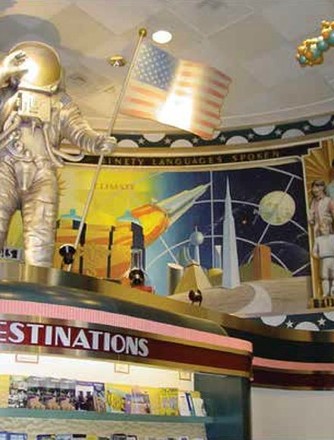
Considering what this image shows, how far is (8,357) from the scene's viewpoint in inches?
163

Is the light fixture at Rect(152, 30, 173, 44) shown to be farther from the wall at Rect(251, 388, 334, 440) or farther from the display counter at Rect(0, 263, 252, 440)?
the wall at Rect(251, 388, 334, 440)

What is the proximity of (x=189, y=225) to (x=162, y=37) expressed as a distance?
2288mm

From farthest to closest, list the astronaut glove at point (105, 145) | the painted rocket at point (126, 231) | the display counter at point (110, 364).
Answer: the painted rocket at point (126, 231)
the astronaut glove at point (105, 145)
the display counter at point (110, 364)

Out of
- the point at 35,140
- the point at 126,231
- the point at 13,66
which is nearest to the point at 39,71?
the point at 13,66

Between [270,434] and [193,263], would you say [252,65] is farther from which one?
[270,434]

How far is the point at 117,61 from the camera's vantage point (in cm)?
789

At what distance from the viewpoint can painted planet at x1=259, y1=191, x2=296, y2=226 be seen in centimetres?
844

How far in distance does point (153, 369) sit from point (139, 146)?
182 inches

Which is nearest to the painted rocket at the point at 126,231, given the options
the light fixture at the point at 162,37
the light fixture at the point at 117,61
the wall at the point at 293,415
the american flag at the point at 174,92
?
the light fixture at the point at 117,61

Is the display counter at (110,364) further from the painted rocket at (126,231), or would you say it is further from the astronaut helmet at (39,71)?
the painted rocket at (126,231)

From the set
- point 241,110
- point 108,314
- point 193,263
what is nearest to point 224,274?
point 193,263

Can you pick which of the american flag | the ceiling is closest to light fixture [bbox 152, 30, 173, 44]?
the ceiling

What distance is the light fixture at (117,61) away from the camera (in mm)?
7836

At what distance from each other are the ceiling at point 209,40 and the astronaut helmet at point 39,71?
156cm
